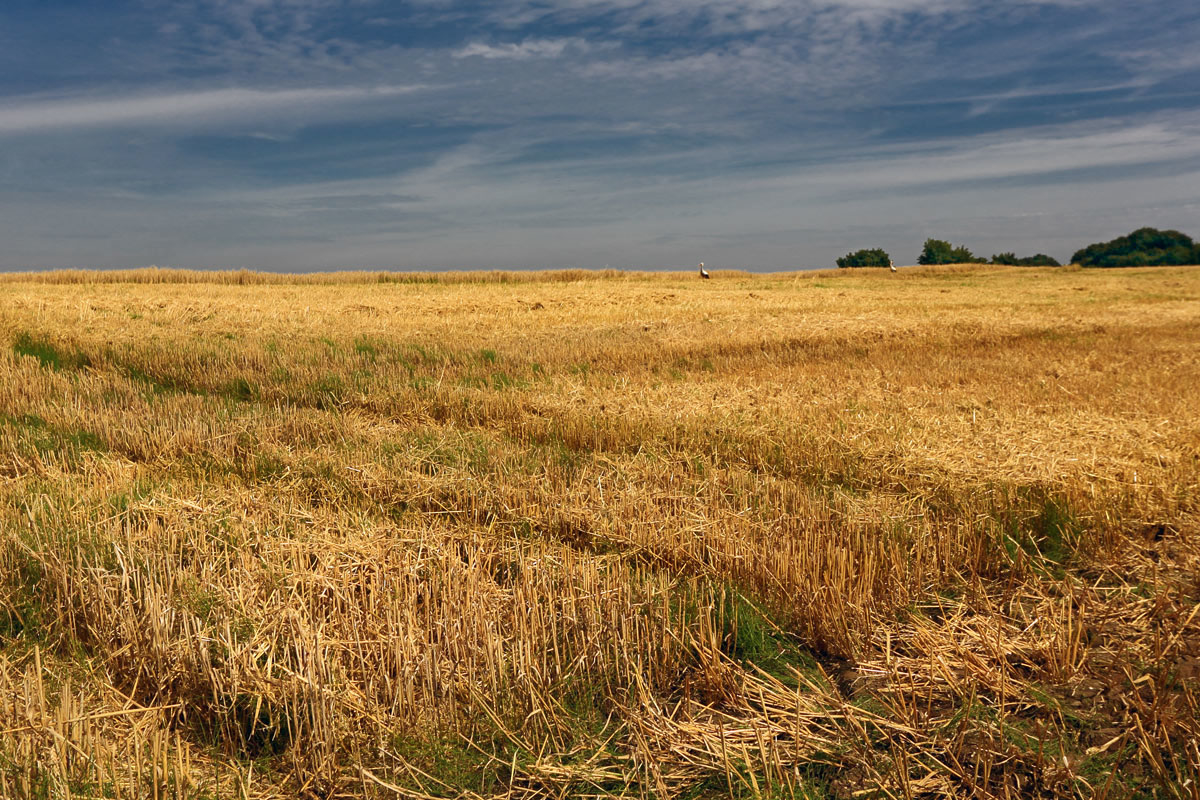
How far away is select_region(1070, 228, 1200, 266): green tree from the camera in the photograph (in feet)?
205

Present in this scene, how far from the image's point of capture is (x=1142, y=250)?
67.3m

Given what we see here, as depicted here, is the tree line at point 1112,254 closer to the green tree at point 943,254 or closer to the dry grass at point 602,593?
the green tree at point 943,254

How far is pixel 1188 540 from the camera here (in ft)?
16.2

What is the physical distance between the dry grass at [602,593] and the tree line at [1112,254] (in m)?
65.8

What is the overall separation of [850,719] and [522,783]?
1235 millimetres

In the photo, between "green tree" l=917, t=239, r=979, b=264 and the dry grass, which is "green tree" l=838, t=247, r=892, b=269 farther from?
the dry grass

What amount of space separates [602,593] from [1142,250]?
79568mm

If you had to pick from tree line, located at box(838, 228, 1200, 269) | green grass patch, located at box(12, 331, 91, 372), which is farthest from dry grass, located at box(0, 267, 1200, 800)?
tree line, located at box(838, 228, 1200, 269)

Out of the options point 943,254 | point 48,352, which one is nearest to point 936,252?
point 943,254

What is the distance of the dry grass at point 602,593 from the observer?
2904mm

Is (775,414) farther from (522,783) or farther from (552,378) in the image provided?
(522,783)

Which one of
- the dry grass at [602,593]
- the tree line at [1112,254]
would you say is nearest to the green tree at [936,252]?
the tree line at [1112,254]

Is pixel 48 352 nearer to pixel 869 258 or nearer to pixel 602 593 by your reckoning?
pixel 602 593

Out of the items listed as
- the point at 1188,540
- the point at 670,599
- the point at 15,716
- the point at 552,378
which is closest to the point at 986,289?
the point at 552,378
